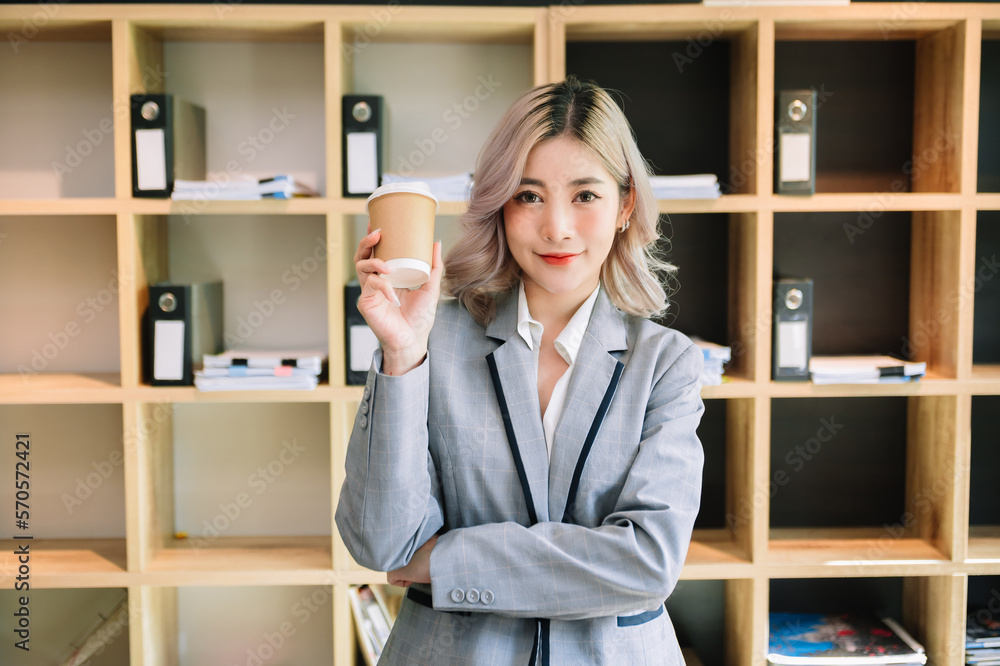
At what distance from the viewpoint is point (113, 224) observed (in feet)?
8.36

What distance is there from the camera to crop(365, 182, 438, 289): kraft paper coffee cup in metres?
1.12

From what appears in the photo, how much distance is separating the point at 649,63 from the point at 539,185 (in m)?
1.47

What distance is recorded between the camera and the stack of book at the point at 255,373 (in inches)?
85.7

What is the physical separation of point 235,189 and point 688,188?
4.26ft

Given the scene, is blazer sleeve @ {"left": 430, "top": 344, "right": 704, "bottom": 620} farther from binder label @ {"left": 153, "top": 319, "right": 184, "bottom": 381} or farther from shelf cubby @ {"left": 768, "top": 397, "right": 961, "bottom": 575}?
shelf cubby @ {"left": 768, "top": 397, "right": 961, "bottom": 575}

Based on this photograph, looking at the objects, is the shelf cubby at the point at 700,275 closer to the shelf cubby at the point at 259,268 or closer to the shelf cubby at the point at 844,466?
the shelf cubby at the point at 844,466

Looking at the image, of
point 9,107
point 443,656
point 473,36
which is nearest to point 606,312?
point 443,656

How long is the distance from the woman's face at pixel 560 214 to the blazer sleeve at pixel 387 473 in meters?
0.26

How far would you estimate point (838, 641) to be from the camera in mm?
2328

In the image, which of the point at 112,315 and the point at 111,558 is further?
the point at 112,315

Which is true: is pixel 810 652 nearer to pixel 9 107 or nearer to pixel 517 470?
pixel 517 470

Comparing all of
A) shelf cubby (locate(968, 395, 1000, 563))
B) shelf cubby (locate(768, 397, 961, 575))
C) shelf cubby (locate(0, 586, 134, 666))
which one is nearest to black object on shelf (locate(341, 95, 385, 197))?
shelf cubby (locate(768, 397, 961, 575))

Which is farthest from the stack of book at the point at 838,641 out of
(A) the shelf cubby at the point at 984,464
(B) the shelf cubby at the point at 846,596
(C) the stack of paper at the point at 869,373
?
(C) the stack of paper at the point at 869,373

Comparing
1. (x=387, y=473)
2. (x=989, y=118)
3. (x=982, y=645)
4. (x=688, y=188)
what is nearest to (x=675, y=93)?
(x=688, y=188)
